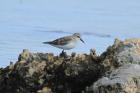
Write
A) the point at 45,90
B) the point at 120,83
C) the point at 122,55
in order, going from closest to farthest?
the point at 120,83 → the point at 122,55 → the point at 45,90

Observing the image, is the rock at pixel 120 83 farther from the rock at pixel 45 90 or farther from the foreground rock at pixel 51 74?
the rock at pixel 45 90

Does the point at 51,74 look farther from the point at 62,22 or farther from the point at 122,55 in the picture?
the point at 62,22

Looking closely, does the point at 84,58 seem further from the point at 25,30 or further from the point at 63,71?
the point at 25,30

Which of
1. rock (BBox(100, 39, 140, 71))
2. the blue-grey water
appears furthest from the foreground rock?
the blue-grey water

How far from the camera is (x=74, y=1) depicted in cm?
2183

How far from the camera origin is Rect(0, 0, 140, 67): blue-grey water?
14.0m

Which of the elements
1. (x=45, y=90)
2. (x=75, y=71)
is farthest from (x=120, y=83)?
(x=45, y=90)

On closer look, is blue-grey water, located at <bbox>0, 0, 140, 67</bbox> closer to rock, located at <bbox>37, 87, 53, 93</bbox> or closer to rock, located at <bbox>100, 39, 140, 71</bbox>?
rock, located at <bbox>37, 87, 53, 93</bbox>

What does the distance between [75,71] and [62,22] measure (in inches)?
406

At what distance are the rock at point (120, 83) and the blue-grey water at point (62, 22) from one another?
17.7 ft

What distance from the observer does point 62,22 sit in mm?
17469

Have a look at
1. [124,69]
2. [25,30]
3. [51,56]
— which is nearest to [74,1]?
[25,30]

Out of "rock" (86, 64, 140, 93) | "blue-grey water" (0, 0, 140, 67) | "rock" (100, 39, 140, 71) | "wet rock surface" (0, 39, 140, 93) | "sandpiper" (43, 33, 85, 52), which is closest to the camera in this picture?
"rock" (86, 64, 140, 93)

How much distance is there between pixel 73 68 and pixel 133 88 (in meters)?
1.18
